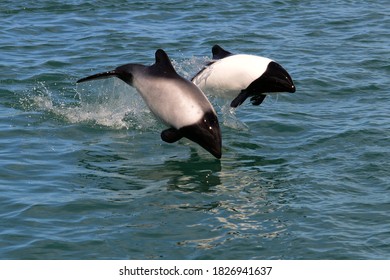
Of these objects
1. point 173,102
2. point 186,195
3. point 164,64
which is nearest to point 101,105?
point 164,64

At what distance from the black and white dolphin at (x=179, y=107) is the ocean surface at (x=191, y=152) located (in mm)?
510

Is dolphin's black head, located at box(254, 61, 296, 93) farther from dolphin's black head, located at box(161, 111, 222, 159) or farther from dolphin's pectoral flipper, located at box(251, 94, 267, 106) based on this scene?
dolphin's black head, located at box(161, 111, 222, 159)

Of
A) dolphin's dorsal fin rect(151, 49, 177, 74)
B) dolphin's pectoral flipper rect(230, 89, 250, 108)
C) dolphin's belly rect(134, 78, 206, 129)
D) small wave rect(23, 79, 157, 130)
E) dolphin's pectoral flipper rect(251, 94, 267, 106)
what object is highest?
dolphin's dorsal fin rect(151, 49, 177, 74)

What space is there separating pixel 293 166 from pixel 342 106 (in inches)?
133

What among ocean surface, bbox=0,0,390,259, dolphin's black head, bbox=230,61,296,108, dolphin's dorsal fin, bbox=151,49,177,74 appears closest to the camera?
ocean surface, bbox=0,0,390,259

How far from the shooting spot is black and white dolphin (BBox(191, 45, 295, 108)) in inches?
582

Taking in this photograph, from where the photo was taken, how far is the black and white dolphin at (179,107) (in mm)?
13359

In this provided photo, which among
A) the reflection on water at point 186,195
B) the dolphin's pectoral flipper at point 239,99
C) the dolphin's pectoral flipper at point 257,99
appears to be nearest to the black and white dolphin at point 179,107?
the reflection on water at point 186,195

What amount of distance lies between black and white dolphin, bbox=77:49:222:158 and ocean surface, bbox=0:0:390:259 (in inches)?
20.1

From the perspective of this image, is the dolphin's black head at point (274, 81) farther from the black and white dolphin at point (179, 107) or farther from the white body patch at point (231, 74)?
the black and white dolphin at point (179, 107)

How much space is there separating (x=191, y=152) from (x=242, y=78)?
155 cm

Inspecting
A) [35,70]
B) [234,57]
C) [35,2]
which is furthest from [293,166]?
[35,2]

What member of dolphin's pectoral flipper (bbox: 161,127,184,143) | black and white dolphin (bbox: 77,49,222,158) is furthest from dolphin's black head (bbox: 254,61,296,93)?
dolphin's pectoral flipper (bbox: 161,127,184,143)
